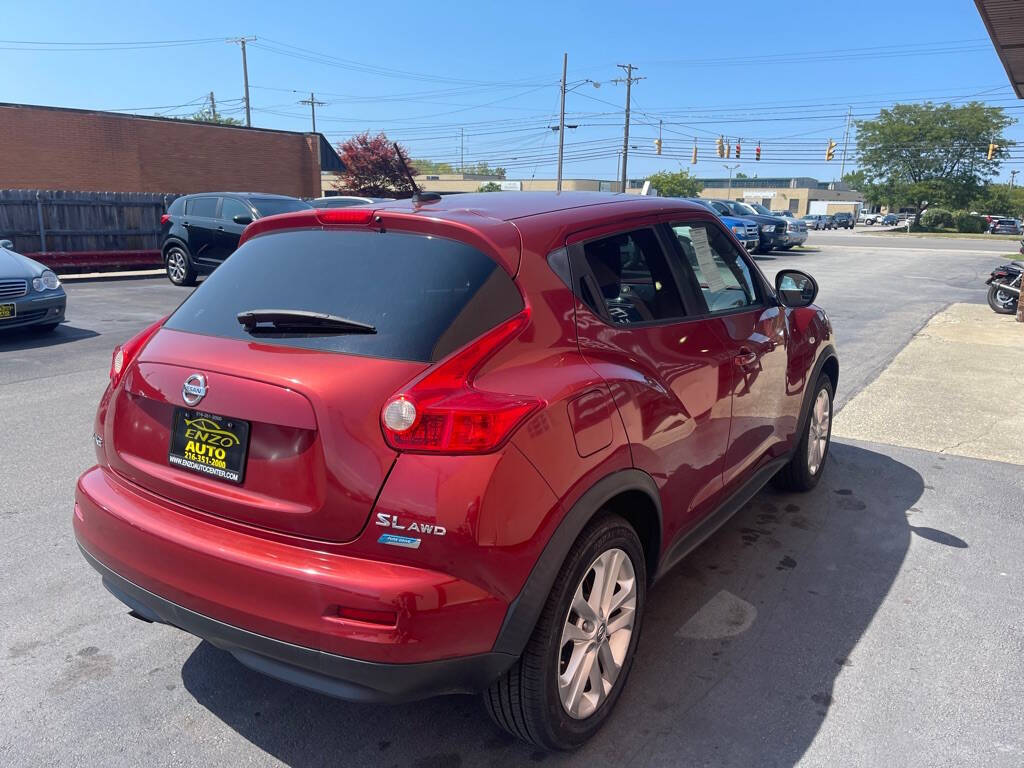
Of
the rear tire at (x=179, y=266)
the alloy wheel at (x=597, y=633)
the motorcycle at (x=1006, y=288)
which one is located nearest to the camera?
the alloy wheel at (x=597, y=633)

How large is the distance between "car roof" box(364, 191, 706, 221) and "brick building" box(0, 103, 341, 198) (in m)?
26.8

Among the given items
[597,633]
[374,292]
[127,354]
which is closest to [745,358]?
[597,633]

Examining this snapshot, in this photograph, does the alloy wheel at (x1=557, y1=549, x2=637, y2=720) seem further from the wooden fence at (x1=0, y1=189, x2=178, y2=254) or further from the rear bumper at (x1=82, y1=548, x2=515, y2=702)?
the wooden fence at (x1=0, y1=189, x2=178, y2=254)

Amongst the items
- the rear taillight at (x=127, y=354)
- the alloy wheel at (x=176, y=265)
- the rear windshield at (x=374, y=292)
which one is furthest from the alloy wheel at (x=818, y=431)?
the alloy wheel at (x=176, y=265)

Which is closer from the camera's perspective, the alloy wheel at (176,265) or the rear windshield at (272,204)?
the rear windshield at (272,204)

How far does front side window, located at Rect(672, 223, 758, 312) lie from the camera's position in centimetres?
354

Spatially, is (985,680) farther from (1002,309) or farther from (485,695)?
(1002,309)

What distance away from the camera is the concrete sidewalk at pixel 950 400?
20.4 feet

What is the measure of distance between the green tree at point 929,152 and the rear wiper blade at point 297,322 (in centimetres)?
8023

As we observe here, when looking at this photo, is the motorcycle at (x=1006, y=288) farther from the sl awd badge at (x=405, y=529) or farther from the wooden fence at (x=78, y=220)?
the wooden fence at (x=78, y=220)

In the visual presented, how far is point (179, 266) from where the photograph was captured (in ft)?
52.5

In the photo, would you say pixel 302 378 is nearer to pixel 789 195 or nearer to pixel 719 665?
pixel 719 665

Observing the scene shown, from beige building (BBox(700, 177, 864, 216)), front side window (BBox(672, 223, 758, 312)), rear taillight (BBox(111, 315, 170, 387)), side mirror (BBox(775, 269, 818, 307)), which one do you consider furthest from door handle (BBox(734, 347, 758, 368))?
beige building (BBox(700, 177, 864, 216))

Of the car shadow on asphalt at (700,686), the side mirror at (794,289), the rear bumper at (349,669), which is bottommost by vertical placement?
the car shadow on asphalt at (700,686)
